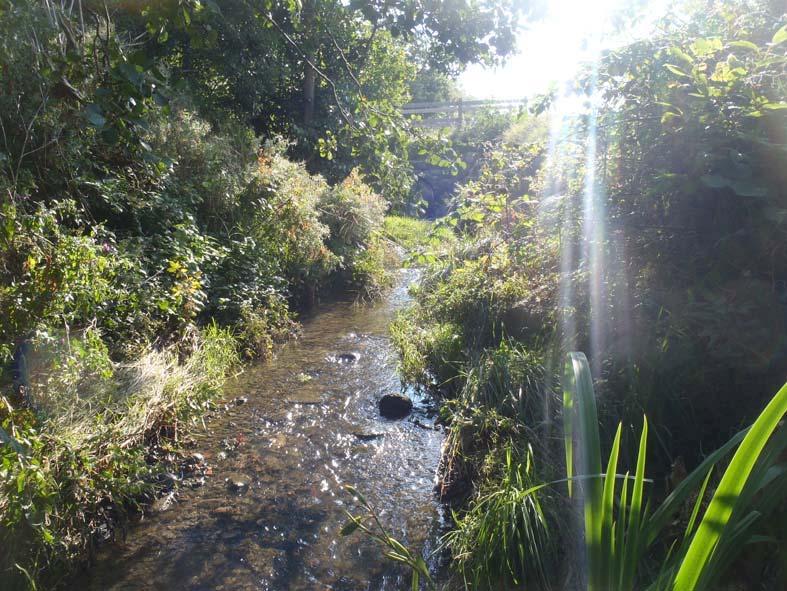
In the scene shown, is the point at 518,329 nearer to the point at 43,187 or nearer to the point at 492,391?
the point at 492,391

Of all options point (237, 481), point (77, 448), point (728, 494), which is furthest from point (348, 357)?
point (728, 494)

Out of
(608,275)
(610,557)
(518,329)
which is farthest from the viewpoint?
(518,329)

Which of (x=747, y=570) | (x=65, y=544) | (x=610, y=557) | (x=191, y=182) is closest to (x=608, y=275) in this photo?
(x=747, y=570)

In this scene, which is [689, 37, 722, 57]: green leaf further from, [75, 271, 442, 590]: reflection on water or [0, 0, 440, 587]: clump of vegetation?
[75, 271, 442, 590]: reflection on water

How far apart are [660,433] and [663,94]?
6.92ft

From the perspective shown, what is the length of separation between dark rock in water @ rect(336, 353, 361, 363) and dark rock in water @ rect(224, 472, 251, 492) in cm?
284

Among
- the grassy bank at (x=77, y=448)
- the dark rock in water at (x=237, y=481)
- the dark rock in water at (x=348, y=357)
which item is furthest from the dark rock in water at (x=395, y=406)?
the grassy bank at (x=77, y=448)

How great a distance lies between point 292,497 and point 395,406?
1.72 metres

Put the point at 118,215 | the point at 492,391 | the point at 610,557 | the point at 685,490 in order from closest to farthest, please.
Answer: the point at 610,557 < the point at 685,490 < the point at 492,391 < the point at 118,215

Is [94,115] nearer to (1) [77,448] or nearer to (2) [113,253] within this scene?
(1) [77,448]

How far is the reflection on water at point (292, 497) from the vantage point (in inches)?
133

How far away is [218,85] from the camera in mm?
12297

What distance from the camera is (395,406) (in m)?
5.64

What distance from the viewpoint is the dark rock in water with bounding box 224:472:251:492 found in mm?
4305
